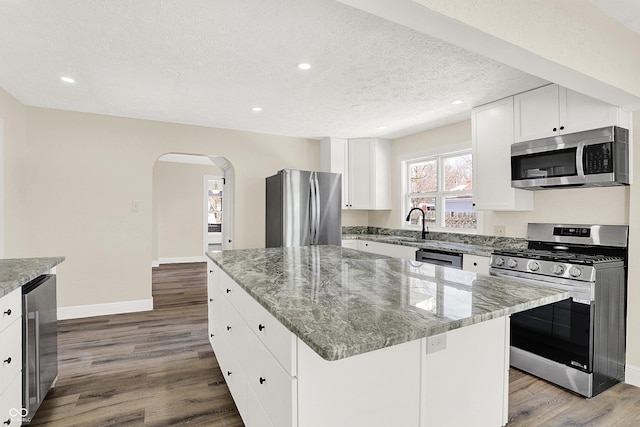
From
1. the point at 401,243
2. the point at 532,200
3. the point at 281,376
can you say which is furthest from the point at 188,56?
the point at 532,200

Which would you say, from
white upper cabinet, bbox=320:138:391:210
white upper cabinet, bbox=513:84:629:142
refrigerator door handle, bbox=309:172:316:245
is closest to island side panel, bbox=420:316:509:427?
white upper cabinet, bbox=513:84:629:142

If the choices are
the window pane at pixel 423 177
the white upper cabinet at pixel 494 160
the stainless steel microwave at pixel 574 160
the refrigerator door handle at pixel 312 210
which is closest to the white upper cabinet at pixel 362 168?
the window pane at pixel 423 177

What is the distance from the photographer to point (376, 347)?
90cm

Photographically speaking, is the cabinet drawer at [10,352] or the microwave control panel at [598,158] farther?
the microwave control panel at [598,158]

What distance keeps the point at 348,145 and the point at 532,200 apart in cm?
260

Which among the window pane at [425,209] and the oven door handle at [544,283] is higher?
the window pane at [425,209]

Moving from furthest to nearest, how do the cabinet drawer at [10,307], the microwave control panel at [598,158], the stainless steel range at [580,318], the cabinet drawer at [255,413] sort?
the microwave control panel at [598,158]
the stainless steel range at [580,318]
the cabinet drawer at [10,307]
the cabinet drawer at [255,413]

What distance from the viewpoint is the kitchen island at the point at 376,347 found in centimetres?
104

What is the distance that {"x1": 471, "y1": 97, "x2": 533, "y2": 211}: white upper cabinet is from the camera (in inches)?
122

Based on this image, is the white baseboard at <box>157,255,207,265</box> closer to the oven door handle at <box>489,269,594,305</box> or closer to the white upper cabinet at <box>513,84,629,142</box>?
the oven door handle at <box>489,269,594,305</box>

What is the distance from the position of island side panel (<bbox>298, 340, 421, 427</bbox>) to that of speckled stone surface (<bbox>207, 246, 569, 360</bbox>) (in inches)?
5.5

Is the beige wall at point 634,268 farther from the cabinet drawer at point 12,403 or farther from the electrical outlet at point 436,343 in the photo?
the cabinet drawer at point 12,403

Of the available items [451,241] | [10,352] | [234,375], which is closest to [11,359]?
[10,352]

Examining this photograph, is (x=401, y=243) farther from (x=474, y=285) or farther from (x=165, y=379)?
(x=165, y=379)
